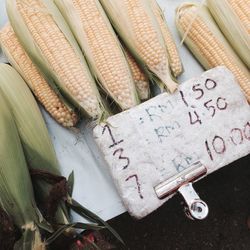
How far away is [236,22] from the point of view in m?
1.72

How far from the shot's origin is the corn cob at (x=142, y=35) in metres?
1.56

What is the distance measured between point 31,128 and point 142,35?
0.53 metres

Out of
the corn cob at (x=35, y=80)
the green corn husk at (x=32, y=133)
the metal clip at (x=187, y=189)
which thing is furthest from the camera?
the corn cob at (x=35, y=80)

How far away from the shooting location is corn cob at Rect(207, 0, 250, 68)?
1710 millimetres

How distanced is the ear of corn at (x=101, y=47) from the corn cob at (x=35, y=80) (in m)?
0.19

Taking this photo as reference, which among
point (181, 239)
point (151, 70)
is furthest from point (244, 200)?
point (151, 70)

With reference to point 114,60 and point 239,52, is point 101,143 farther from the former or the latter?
point 239,52

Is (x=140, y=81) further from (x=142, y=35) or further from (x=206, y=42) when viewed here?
(x=206, y=42)

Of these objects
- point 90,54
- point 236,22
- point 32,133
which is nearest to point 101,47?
point 90,54

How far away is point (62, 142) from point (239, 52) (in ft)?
2.62

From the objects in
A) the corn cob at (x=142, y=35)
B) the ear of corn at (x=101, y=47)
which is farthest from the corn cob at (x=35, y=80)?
the corn cob at (x=142, y=35)

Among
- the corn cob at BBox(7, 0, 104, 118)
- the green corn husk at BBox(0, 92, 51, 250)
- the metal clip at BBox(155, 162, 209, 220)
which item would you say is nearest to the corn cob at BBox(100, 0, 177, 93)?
the corn cob at BBox(7, 0, 104, 118)

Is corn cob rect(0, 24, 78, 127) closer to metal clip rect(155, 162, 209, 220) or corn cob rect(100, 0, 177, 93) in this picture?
corn cob rect(100, 0, 177, 93)

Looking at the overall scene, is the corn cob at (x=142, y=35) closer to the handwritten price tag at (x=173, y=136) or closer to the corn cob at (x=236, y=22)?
the handwritten price tag at (x=173, y=136)
